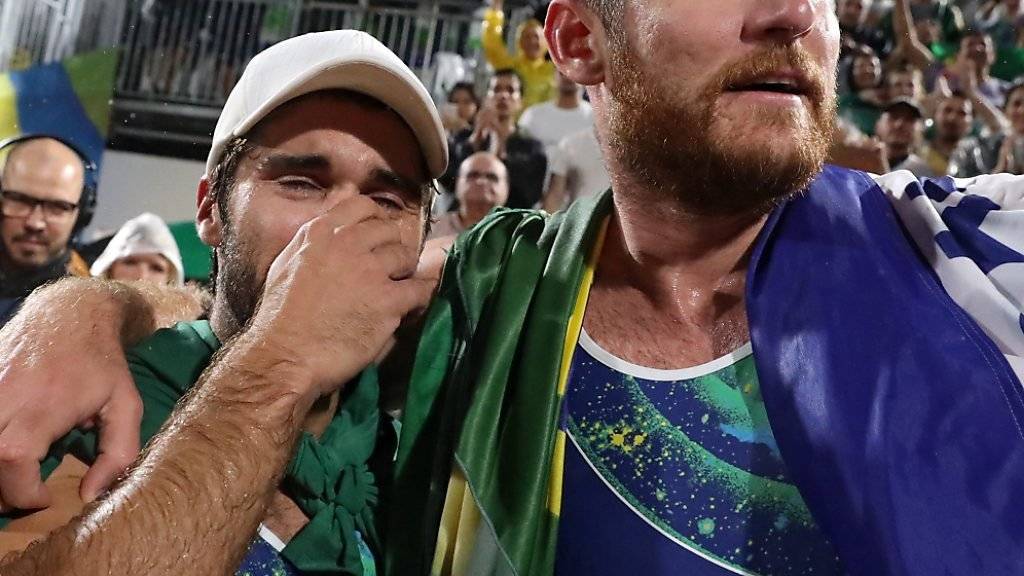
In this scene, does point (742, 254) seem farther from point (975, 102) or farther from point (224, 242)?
point (975, 102)

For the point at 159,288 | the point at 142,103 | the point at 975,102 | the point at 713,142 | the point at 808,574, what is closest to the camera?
the point at 808,574

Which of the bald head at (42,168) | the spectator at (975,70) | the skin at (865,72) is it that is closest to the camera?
the bald head at (42,168)

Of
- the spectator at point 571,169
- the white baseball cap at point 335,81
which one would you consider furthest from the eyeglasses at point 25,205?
the white baseball cap at point 335,81

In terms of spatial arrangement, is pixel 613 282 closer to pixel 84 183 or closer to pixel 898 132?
pixel 84 183

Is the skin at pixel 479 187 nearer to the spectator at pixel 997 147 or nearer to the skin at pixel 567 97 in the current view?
the skin at pixel 567 97

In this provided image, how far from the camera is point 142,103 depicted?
814 centimetres

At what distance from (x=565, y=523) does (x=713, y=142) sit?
0.56m

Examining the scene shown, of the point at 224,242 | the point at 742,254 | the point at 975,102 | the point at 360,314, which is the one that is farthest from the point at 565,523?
the point at 975,102

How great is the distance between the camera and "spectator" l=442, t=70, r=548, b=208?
15.2ft

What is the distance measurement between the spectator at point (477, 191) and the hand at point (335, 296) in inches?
115

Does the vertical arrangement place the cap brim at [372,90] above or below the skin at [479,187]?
above

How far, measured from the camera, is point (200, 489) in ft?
3.52

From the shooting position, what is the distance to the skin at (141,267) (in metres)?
4.29

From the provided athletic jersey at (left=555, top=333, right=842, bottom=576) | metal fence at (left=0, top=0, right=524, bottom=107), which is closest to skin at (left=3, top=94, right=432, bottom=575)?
athletic jersey at (left=555, top=333, right=842, bottom=576)
